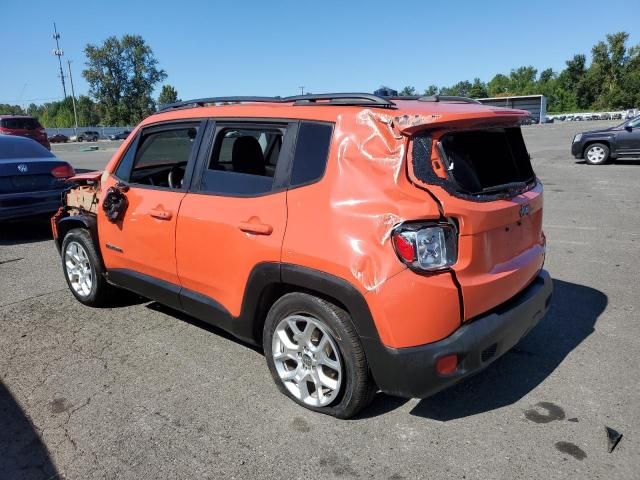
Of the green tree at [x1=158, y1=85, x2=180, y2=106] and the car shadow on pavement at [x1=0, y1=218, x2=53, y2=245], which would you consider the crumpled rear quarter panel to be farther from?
the green tree at [x1=158, y1=85, x2=180, y2=106]

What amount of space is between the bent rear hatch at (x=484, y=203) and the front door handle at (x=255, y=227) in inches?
35.0

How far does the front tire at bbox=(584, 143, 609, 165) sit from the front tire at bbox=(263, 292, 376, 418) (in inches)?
623

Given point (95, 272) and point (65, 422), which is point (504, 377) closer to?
point (65, 422)

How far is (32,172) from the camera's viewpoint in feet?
25.2

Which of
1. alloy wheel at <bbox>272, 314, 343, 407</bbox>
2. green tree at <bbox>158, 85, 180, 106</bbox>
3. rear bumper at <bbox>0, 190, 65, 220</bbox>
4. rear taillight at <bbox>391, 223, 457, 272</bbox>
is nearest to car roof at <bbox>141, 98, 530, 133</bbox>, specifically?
rear taillight at <bbox>391, 223, 457, 272</bbox>

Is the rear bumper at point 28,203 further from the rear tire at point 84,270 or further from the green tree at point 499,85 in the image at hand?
the green tree at point 499,85

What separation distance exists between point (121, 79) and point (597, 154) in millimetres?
93164

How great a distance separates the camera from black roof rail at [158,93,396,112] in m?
2.79

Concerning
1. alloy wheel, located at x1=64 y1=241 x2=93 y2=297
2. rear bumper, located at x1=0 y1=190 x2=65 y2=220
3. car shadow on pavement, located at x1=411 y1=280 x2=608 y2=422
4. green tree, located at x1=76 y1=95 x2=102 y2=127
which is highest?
green tree, located at x1=76 y1=95 x2=102 y2=127

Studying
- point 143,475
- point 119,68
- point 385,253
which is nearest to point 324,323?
point 385,253

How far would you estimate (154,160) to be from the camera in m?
4.44

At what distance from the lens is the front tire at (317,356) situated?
2729mm

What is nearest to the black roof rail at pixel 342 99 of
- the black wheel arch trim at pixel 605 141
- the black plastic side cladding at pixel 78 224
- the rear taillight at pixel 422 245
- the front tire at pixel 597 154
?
the rear taillight at pixel 422 245

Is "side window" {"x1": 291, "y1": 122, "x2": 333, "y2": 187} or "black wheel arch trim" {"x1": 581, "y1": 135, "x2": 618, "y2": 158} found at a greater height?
"side window" {"x1": 291, "y1": 122, "x2": 333, "y2": 187}
